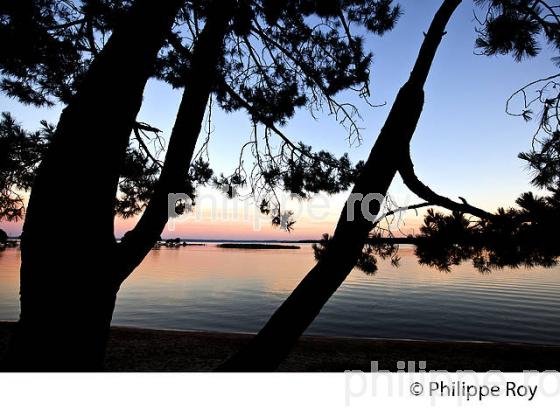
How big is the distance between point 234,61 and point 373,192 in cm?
316

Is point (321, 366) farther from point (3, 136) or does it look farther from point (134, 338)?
point (3, 136)

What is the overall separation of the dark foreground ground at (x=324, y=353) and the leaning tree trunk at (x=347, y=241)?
4.01 m

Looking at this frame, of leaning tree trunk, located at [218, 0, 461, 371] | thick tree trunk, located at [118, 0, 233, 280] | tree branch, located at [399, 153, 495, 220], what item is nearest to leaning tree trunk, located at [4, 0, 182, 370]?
thick tree trunk, located at [118, 0, 233, 280]

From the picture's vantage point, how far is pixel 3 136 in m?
3.32

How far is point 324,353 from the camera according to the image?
6.04 metres

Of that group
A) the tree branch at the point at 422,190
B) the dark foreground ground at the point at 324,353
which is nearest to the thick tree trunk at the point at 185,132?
the tree branch at the point at 422,190

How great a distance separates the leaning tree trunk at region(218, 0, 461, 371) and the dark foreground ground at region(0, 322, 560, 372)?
401 cm

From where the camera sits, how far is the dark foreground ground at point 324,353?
5.32 metres

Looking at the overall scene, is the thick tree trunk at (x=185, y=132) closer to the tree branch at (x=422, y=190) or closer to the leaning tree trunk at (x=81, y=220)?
the leaning tree trunk at (x=81, y=220)

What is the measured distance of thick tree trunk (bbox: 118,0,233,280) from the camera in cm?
185

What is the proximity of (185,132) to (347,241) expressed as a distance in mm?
1030

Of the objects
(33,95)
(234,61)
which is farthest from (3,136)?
(234,61)

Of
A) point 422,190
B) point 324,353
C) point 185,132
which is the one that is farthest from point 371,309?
point 185,132

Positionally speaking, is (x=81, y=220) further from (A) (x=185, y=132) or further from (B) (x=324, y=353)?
(B) (x=324, y=353)
